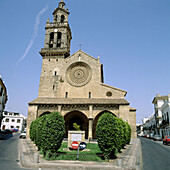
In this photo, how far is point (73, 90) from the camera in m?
26.4

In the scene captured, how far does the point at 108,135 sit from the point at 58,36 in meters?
26.7

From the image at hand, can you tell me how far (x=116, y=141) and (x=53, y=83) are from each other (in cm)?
1970

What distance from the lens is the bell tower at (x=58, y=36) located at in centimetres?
2922

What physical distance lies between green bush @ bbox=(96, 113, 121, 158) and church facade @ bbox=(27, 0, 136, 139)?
12.9 metres

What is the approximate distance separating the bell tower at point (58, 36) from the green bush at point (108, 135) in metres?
21.2

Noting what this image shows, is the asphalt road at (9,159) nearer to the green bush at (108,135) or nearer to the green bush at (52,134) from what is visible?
the green bush at (52,134)

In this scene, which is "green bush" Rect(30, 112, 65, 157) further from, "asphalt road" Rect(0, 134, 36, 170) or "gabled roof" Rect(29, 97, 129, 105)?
"gabled roof" Rect(29, 97, 129, 105)

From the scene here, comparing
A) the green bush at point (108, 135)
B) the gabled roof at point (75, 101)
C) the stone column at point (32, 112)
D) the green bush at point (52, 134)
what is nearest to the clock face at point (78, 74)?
the gabled roof at point (75, 101)

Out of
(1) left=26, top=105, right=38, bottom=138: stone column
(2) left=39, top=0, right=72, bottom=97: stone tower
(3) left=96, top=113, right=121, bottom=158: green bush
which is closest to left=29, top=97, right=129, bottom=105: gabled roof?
(1) left=26, top=105, right=38, bottom=138: stone column

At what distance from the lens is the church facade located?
23641 mm

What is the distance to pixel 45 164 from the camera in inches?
305

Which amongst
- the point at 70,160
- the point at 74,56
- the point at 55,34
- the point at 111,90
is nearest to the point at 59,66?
the point at 74,56

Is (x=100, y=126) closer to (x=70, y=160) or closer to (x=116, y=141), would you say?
(x=116, y=141)

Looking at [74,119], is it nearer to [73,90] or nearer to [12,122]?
[73,90]
